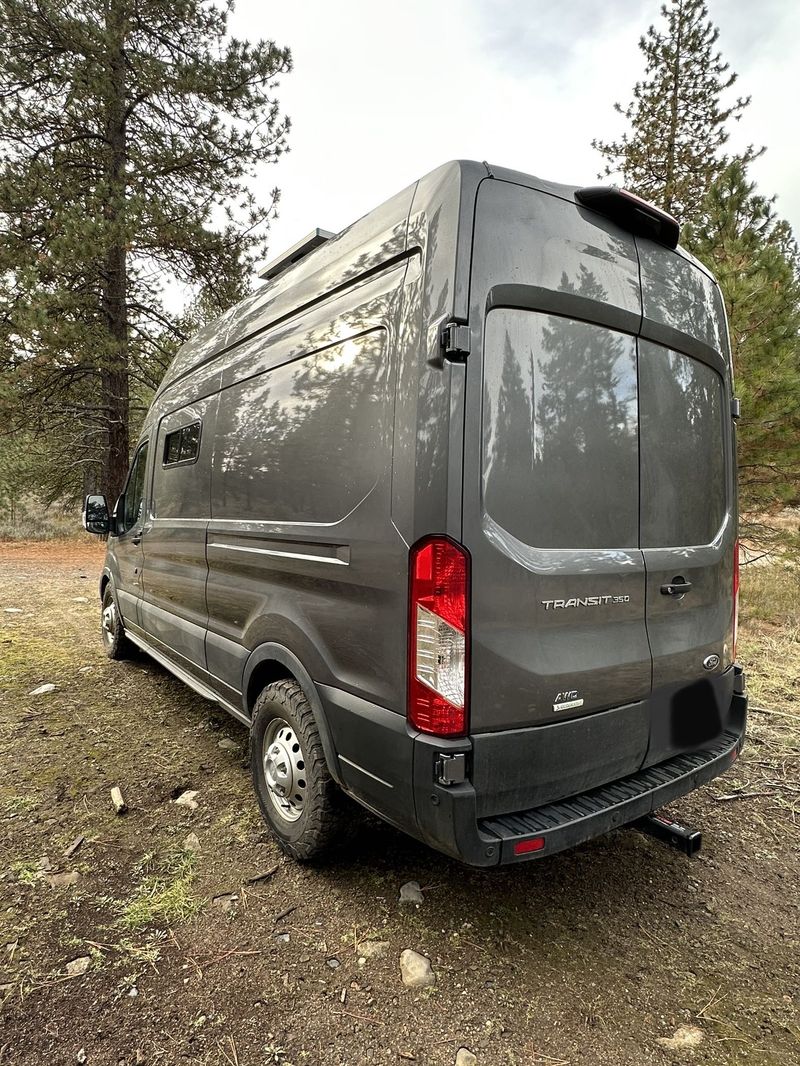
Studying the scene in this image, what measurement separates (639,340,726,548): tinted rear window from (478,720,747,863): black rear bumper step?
0.88m

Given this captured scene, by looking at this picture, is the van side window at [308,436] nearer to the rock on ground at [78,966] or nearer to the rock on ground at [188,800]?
the rock on ground at [188,800]

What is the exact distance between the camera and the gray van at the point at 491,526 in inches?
72.6

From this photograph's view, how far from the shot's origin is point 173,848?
106 inches

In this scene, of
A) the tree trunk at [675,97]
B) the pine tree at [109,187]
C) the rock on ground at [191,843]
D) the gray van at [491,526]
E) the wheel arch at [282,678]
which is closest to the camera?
the gray van at [491,526]

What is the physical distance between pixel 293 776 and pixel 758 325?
21.4ft

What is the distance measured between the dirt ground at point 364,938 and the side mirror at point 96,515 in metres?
2.30

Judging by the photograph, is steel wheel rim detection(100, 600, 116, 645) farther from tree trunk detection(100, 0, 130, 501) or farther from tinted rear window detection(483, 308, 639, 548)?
tree trunk detection(100, 0, 130, 501)

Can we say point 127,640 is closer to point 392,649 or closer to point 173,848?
point 173,848

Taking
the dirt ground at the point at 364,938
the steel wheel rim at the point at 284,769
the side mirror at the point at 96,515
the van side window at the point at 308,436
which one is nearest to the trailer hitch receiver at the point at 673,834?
the dirt ground at the point at 364,938

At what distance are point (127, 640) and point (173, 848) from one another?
10.3ft

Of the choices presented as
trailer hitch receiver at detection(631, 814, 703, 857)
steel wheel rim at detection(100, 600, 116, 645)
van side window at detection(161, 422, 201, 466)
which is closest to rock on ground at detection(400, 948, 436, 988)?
trailer hitch receiver at detection(631, 814, 703, 857)

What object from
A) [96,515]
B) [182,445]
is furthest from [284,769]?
[96,515]

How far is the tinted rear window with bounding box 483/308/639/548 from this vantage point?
1.91m

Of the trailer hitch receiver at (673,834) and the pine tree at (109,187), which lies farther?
the pine tree at (109,187)
